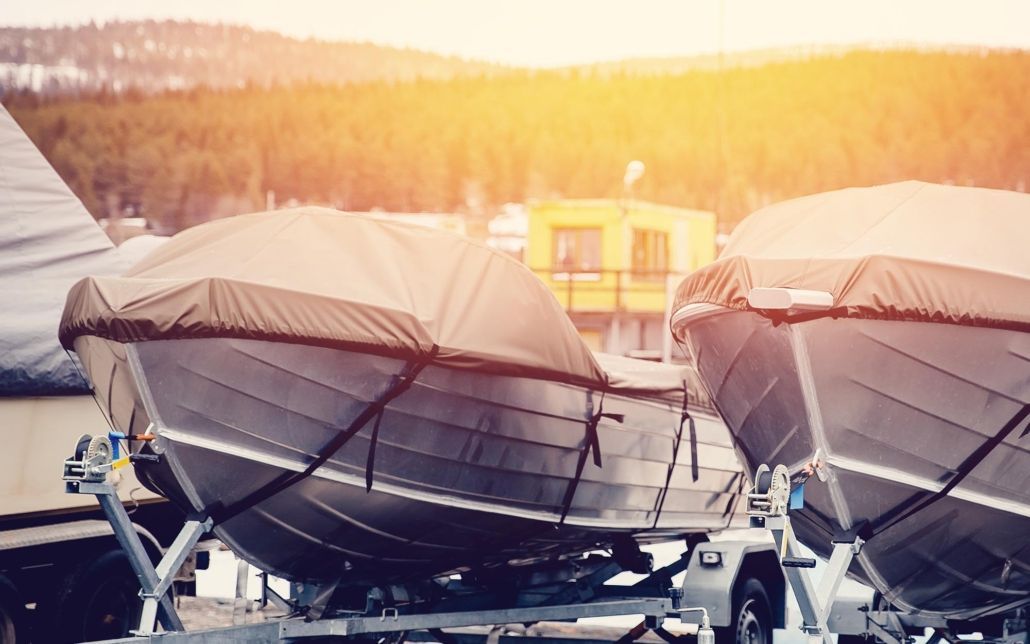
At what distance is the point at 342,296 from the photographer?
6180 mm

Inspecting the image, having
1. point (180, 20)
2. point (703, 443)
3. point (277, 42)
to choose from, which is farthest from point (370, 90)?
point (703, 443)

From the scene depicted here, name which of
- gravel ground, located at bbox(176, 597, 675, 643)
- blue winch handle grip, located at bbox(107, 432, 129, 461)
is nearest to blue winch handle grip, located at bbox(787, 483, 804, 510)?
blue winch handle grip, located at bbox(107, 432, 129, 461)

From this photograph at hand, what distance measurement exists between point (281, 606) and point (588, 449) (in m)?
1.77

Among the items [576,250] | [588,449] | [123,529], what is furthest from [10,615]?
[576,250]

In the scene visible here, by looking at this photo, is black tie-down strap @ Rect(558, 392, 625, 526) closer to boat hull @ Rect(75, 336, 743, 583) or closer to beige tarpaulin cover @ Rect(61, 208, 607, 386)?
boat hull @ Rect(75, 336, 743, 583)

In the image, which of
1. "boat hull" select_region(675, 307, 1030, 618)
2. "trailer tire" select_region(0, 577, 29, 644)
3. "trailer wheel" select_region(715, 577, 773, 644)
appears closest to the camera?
"boat hull" select_region(675, 307, 1030, 618)

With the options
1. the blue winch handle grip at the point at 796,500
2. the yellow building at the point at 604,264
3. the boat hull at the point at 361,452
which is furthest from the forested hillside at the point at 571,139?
the blue winch handle grip at the point at 796,500

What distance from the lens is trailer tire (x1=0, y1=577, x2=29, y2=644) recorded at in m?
7.40

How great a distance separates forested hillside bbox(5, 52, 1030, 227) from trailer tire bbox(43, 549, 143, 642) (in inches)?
3910

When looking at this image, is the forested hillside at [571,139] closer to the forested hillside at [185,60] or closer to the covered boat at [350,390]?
the forested hillside at [185,60]

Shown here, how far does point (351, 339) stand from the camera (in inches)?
241

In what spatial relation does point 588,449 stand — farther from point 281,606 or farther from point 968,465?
point 968,465

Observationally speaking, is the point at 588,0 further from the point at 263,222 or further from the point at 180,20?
the point at 263,222

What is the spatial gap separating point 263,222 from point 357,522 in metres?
1.44
